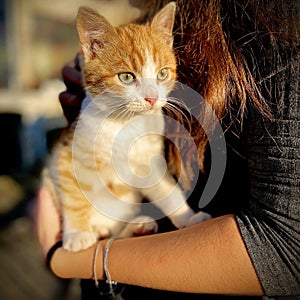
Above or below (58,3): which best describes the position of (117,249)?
below

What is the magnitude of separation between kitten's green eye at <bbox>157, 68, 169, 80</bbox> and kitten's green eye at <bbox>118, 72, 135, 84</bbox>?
0.07 m

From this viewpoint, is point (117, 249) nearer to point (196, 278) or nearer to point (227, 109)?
point (196, 278)

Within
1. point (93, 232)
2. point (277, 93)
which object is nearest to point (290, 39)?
point (277, 93)

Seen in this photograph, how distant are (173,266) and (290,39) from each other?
19.1 inches

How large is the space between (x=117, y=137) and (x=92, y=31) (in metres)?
0.29

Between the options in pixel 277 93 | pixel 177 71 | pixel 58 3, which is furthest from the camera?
pixel 58 3

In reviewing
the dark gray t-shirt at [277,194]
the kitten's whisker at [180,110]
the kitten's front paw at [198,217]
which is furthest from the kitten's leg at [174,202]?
the dark gray t-shirt at [277,194]

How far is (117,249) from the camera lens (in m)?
0.91

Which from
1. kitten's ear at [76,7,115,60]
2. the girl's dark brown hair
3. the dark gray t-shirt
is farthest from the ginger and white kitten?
the dark gray t-shirt

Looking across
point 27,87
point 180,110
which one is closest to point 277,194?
point 180,110

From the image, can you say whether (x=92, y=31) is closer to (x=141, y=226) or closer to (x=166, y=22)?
(x=166, y=22)

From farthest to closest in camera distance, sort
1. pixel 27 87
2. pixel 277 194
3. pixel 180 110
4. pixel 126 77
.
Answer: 1. pixel 27 87
2. pixel 126 77
3. pixel 180 110
4. pixel 277 194

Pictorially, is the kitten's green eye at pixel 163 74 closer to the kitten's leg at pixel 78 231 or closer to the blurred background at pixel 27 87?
the kitten's leg at pixel 78 231

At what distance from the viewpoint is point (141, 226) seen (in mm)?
1159
